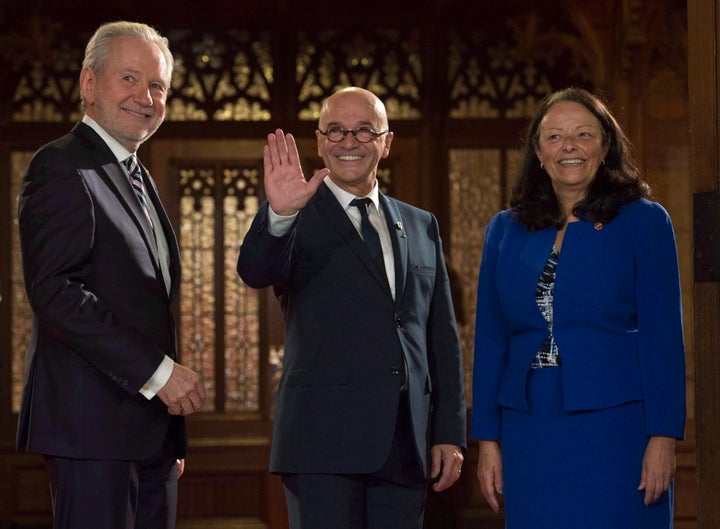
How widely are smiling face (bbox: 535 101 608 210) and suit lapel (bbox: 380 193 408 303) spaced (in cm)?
44

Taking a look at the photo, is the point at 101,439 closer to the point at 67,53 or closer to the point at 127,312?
the point at 127,312

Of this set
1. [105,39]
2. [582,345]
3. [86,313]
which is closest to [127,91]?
[105,39]

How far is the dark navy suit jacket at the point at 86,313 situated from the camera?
236 cm

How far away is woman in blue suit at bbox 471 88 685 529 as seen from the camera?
2.44m

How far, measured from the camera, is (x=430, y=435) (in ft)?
9.48

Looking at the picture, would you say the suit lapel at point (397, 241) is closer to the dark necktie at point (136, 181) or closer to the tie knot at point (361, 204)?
the tie knot at point (361, 204)

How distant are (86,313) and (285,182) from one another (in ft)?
1.72

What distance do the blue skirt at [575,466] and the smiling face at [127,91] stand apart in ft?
3.43

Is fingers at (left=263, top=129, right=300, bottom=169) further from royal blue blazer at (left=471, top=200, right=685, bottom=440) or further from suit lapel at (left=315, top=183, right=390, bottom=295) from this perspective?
royal blue blazer at (left=471, top=200, right=685, bottom=440)

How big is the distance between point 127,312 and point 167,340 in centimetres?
15

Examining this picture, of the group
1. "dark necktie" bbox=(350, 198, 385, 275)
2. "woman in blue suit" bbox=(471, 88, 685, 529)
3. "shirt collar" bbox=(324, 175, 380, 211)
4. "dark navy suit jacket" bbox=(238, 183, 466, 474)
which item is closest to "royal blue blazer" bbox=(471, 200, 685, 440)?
"woman in blue suit" bbox=(471, 88, 685, 529)

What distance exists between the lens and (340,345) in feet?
8.98

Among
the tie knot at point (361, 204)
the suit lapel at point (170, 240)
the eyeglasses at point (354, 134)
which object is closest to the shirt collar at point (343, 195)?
the tie knot at point (361, 204)

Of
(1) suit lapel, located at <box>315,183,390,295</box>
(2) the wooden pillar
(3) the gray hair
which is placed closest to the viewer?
(2) the wooden pillar
